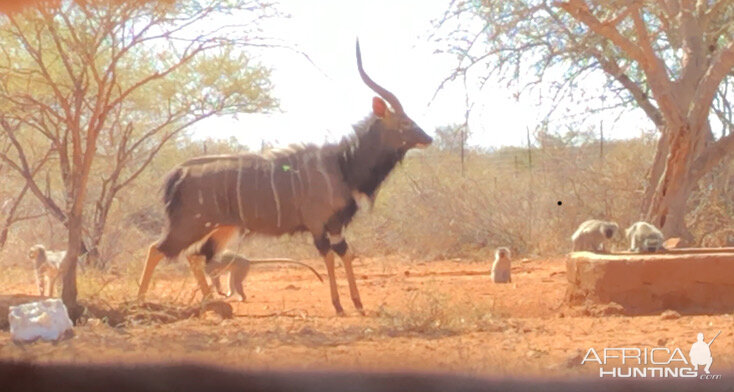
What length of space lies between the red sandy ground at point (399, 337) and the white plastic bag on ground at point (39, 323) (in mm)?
123

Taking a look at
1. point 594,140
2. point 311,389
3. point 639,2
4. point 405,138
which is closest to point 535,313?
point 405,138

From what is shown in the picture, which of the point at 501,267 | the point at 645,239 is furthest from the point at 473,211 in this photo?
the point at 645,239

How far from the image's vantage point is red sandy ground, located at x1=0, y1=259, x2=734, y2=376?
7004mm

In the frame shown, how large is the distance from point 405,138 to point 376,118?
1.14ft

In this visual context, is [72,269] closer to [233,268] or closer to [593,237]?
[233,268]

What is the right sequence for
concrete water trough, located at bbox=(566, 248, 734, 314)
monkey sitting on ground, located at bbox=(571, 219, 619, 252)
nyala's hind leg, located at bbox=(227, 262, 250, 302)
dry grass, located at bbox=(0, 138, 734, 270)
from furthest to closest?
dry grass, located at bbox=(0, 138, 734, 270) < monkey sitting on ground, located at bbox=(571, 219, 619, 252) < nyala's hind leg, located at bbox=(227, 262, 250, 302) < concrete water trough, located at bbox=(566, 248, 734, 314)

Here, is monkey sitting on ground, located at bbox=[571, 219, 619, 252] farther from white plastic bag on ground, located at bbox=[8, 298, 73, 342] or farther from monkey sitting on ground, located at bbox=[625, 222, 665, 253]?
white plastic bag on ground, located at bbox=[8, 298, 73, 342]

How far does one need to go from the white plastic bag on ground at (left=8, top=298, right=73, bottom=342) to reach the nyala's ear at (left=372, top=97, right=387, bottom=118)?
13.4 feet

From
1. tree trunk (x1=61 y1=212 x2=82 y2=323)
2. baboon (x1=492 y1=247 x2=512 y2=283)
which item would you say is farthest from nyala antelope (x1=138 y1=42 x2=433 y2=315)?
baboon (x1=492 y1=247 x2=512 y2=283)

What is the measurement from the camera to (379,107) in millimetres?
11367

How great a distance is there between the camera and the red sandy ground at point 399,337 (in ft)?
23.0

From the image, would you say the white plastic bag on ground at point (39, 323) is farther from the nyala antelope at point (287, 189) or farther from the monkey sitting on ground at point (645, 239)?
the monkey sitting on ground at point (645, 239)

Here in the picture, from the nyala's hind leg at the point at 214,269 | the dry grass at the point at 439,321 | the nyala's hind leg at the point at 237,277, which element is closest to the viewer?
the dry grass at the point at 439,321

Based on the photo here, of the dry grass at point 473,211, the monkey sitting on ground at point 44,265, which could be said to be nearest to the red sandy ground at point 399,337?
the monkey sitting on ground at point 44,265
